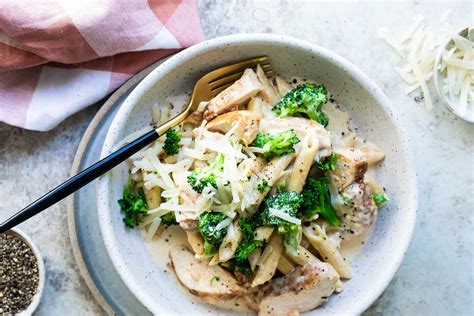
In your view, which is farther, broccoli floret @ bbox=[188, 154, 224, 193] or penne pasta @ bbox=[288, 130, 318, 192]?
penne pasta @ bbox=[288, 130, 318, 192]

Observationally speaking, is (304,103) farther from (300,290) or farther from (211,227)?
(300,290)

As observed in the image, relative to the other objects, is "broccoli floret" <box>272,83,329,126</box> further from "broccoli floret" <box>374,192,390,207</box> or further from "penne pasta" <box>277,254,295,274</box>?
"penne pasta" <box>277,254,295,274</box>

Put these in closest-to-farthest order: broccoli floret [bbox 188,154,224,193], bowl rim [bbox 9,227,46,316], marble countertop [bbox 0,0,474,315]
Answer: broccoli floret [bbox 188,154,224,193]
bowl rim [bbox 9,227,46,316]
marble countertop [bbox 0,0,474,315]

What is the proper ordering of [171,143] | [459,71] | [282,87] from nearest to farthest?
[171,143] → [282,87] → [459,71]

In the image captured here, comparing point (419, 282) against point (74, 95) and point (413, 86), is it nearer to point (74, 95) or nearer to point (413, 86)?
point (413, 86)

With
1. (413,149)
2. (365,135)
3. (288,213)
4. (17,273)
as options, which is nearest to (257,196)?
(288,213)

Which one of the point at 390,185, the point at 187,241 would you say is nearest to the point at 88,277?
the point at 187,241

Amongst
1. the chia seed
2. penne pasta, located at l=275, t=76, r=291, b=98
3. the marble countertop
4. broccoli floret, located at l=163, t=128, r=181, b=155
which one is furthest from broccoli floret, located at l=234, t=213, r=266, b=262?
the chia seed
